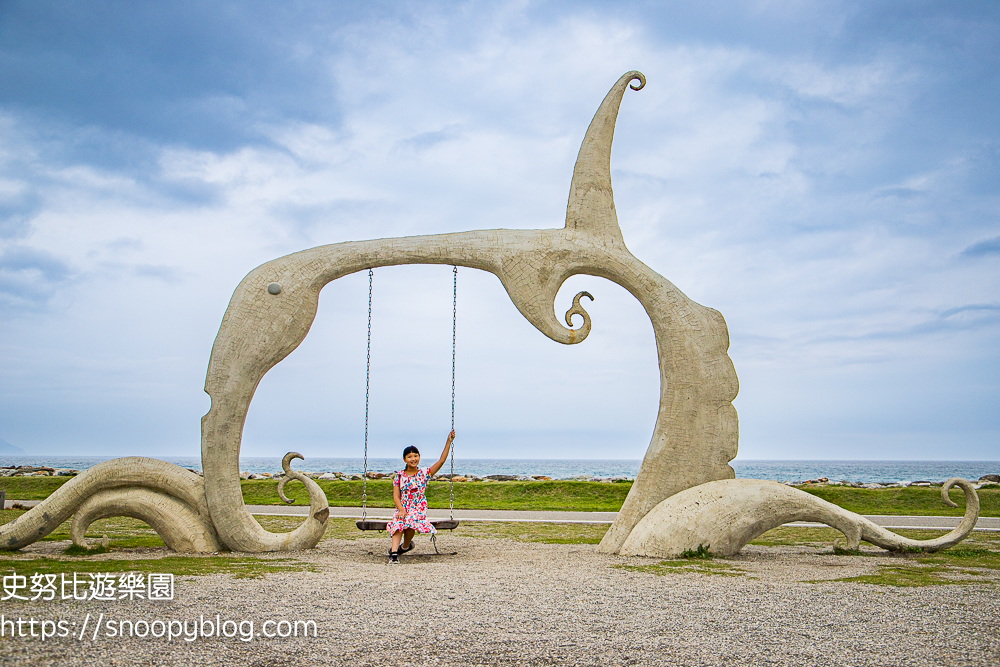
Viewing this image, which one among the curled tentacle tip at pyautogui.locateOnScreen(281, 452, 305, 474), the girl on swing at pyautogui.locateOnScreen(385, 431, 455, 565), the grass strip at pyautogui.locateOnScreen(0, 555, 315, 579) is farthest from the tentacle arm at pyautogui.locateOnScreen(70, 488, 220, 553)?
the girl on swing at pyautogui.locateOnScreen(385, 431, 455, 565)

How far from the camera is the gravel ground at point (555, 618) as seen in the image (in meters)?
4.02

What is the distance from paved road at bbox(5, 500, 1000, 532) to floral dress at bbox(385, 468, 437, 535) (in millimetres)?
4986

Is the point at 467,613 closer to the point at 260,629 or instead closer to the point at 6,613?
the point at 260,629

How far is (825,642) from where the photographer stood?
4371 millimetres

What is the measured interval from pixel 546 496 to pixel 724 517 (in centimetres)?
971

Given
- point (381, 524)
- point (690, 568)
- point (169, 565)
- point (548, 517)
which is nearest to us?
point (169, 565)

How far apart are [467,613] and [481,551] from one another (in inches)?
143

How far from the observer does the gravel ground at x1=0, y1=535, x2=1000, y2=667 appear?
4016 mm

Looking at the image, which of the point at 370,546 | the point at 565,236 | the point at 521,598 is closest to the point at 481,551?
the point at 370,546

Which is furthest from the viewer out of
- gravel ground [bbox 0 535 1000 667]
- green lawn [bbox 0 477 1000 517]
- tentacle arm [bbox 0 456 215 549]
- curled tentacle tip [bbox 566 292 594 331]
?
green lawn [bbox 0 477 1000 517]

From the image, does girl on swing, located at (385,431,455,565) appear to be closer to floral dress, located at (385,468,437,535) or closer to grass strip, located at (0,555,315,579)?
floral dress, located at (385,468,437,535)

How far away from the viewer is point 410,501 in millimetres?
7770

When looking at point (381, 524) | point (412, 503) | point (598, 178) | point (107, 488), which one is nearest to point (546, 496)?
point (412, 503)

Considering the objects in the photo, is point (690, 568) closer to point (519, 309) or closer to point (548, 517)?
point (519, 309)
